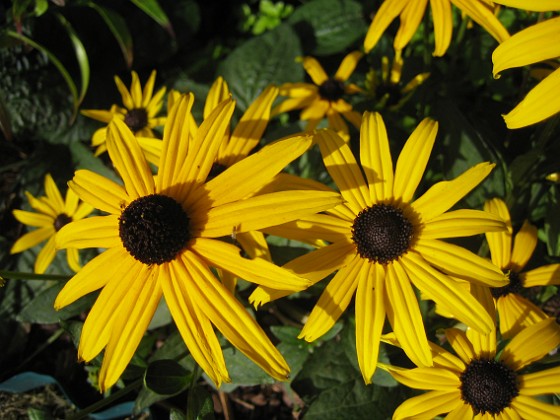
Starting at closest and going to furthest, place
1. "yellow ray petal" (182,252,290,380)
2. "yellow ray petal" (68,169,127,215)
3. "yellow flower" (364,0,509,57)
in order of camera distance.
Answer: "yellow ray petal" (182,252,290,380), "yellow ray petal" (68,169,127,215), "yellow flower" (364,0,509,57)

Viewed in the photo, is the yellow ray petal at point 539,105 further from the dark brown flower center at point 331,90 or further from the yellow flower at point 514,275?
the dark brown flower center at point 331,90

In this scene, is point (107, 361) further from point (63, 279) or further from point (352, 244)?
point (352, 244)

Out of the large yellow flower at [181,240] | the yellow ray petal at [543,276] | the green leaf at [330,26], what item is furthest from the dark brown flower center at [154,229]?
the green leaf at [330,26]

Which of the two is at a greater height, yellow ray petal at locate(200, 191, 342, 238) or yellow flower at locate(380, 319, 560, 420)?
yellow ray petal at locate(200, 191, 342, 238)

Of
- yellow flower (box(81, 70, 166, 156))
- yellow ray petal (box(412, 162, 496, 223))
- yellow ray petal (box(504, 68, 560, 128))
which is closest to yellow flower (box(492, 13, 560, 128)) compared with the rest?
yellow ray petal (box(504, 68, 560, 128))

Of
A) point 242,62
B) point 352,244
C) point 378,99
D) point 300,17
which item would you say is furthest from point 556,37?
point 300,17

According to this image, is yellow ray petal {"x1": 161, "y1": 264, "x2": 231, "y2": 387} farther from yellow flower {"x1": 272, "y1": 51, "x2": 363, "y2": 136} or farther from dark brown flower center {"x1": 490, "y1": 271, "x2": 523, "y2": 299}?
yellow flower {"x1": 272, "y1": 51, "x2": 363, "y2": 136}
